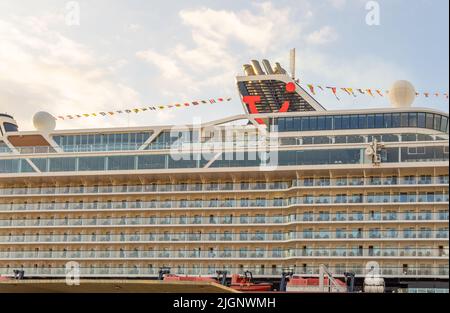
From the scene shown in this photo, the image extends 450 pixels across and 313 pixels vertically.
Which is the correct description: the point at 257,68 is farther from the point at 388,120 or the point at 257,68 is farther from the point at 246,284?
the point at 246,284

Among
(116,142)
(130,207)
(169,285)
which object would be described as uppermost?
(116,142)

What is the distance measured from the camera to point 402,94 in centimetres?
5884

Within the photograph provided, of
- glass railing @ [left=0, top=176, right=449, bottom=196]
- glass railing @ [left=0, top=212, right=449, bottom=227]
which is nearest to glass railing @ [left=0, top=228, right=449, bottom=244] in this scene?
glass railing @ [left=0, top=212, right=449, bottom=227]

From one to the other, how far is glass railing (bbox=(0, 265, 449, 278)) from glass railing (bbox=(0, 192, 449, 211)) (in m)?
4.14

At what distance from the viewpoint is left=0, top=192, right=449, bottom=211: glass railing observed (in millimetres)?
54969

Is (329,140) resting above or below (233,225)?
above

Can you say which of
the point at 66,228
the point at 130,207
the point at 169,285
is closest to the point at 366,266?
the point at 169,285

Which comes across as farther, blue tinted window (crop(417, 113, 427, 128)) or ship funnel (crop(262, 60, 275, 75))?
ship funnel (crop(262, 60, 275, 75))

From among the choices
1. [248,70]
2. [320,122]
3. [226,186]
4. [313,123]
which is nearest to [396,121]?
[320,122]

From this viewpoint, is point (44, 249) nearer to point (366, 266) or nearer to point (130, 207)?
point (130, 207)

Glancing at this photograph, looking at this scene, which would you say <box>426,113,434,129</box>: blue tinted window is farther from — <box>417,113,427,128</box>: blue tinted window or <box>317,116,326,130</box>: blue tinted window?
<box>317,116,326,130</box>: blue tinted window

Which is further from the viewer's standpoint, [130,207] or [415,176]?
[130,207]

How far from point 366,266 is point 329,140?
333 inches

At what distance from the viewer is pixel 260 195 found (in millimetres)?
58562
